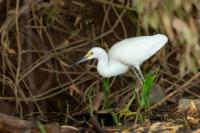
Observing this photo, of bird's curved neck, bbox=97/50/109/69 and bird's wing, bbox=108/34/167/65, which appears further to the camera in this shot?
bird's curved neck, bbox=97/50/109/69

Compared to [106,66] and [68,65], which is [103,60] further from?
[68,65]

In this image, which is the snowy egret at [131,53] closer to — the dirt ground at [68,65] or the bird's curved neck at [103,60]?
the bird's curved neck at [103,60]

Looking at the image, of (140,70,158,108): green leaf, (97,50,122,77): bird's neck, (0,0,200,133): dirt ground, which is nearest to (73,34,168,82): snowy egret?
(97,50,122,77): bird's neck

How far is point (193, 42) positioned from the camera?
153 centimetres

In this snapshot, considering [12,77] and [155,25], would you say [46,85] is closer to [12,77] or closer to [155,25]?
[12,77]

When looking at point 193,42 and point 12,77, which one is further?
point 12,77

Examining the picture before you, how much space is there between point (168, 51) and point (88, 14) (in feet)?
1.86

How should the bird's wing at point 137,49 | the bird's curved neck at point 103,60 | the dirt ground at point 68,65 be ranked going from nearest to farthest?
the bird's wing at point 137,49 < the bird's curved neck at point 103,60 < the dirt ground at point 68,65

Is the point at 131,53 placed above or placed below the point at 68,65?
above

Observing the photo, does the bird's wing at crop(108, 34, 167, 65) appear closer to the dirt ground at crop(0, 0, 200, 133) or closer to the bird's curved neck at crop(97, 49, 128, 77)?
the bird's curved neck at crop(97, 49, 128, 77)

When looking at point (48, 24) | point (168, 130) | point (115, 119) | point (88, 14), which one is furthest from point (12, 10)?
point (168, 130)

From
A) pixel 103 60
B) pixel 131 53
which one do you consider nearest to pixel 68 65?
pixel 103 60

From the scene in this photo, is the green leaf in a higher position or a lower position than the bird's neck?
lower

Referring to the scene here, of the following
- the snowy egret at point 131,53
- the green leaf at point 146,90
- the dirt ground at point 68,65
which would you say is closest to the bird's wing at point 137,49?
the snowy egret at point 131,53
